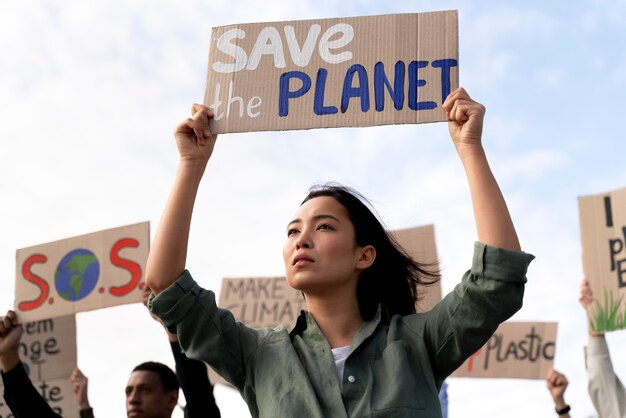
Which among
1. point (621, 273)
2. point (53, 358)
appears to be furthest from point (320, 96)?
point (53, 358)

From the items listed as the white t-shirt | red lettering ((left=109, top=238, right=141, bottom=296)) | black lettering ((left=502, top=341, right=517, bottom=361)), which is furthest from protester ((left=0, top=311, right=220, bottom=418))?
black lettering ((left=502, top=341, right=517, bottom=361))

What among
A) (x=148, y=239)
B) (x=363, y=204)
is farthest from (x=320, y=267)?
(x=148, y=239)

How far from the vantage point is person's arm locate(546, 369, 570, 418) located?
634 cm

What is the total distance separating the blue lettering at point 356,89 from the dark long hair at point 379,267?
0.30 meters

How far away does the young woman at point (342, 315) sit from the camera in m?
2.49

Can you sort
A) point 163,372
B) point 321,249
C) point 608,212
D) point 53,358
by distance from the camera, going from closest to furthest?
point 321,249 → point 163,372 → point 608,212 → point 53,358

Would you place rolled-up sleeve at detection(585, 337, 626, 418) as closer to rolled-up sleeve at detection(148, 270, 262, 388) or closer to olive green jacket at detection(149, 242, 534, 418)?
olive green jacket at detection(149, 242, 534, 418)

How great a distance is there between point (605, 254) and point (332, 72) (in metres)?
3.72

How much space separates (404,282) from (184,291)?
696 millimetres

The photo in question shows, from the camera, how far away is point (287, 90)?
10.6ft

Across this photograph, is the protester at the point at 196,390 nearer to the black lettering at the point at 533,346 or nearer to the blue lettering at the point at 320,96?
the blue lettering at the point at 320,96

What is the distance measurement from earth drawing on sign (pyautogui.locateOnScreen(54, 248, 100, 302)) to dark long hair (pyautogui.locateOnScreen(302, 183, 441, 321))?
3650 mm

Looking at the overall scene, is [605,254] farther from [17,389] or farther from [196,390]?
[17,389]

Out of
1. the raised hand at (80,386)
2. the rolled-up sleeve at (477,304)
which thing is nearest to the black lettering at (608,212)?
the raised hand at (80,386)
